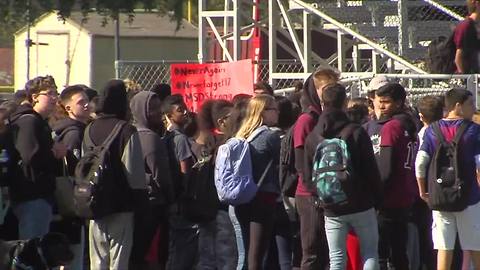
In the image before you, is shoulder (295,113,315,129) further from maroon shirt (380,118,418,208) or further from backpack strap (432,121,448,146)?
backpack strap (432,121,448,146)

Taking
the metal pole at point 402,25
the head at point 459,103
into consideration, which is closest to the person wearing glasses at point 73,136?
the head at point 459,103

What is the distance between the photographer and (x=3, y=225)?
416 inches

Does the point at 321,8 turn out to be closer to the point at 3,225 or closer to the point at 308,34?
the point at 308,34

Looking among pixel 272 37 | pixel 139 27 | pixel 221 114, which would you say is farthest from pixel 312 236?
pixel 139 27

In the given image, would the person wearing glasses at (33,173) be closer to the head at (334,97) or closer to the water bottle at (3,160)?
the water bottle at (3,160)

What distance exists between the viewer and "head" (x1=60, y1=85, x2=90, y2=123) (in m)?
11.3

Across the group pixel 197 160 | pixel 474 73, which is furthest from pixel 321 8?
pixel 197 160

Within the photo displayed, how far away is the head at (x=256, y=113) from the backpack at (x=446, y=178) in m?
1.44

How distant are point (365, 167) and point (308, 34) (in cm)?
845

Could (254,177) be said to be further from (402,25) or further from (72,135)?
(402,25)

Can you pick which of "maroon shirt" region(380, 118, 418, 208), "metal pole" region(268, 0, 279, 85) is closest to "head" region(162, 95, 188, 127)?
"maroon shirt" region(380, 118, 418, 208)

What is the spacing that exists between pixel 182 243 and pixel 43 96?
2019 millimetres

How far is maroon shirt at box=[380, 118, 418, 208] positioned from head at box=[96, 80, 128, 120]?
90.9 inches

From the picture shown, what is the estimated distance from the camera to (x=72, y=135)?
441 inches
